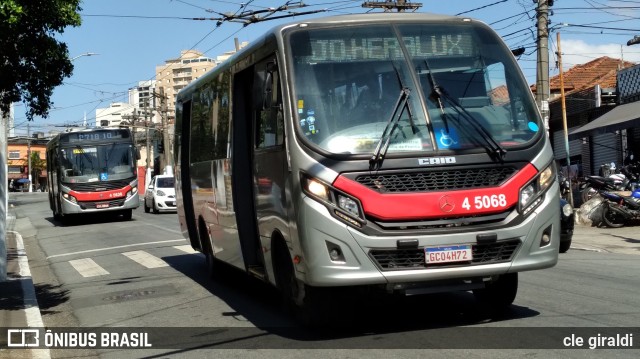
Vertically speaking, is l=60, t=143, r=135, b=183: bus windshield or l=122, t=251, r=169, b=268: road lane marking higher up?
l=60, t=143, r=135, b=183: bus windshield

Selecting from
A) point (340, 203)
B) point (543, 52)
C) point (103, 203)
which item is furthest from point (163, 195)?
point (340, 203)

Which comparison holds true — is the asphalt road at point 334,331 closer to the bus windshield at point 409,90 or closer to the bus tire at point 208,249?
the bus tire at point 208,249

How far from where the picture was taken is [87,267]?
15641mm

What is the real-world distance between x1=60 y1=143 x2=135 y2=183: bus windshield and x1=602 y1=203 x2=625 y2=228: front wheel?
17911 millimetres

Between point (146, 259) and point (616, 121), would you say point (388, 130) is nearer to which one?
point (146, 259)

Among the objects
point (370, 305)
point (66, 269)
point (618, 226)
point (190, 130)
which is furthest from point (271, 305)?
point (618, 226)

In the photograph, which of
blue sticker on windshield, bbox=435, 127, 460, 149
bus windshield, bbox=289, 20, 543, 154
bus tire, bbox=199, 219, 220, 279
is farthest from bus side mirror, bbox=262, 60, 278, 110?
bus tire, bbox=199, 219, 220, 279

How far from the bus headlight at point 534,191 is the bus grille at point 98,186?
82.8ft

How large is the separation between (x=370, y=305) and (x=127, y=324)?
8.91 ft

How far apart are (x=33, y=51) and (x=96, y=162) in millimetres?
22239

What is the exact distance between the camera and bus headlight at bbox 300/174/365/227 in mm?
6719

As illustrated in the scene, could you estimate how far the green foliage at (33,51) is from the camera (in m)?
8.14

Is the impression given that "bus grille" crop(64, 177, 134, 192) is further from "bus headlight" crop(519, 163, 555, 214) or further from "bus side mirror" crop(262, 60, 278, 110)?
"bus headlight" crop(519, 163, 555, 214)

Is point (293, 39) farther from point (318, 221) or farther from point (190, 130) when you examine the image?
point (190, 130)
